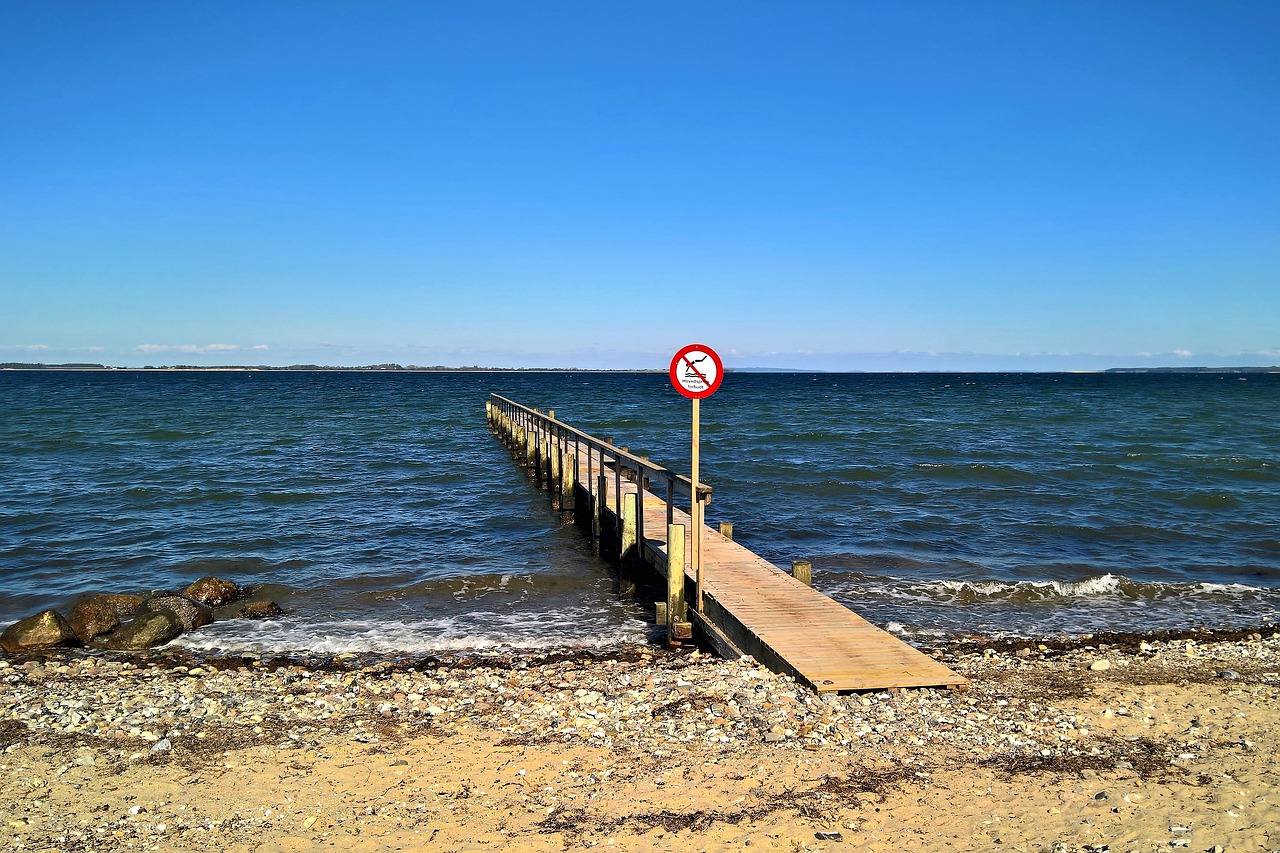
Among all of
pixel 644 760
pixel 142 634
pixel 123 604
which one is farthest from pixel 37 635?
pixel 644 760

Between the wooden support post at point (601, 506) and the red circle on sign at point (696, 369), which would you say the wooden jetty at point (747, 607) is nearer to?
the wooden support post at point (601, 506)

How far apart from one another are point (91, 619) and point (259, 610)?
1709 mm

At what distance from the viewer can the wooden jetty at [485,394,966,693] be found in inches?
263

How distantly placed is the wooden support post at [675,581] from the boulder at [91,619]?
6.26 metres

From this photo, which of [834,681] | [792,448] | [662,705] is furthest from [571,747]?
[792,448]

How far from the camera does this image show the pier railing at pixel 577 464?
9.88 m

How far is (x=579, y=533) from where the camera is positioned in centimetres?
1541

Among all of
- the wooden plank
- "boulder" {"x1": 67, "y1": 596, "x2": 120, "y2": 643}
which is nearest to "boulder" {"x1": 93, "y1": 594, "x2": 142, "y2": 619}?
"boulder" {"x1": 67, "y1": 596, "x2": 120, "y2": 643}

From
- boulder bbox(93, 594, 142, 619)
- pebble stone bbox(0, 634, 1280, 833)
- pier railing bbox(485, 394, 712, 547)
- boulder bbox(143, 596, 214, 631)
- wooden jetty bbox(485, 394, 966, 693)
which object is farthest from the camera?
boulder bbox(93, 594, 142, 619)

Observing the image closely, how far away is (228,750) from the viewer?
19.4ft

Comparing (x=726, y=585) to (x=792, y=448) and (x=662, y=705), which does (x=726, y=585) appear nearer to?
(x=662, y=705)

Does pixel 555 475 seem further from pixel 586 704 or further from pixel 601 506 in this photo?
pixel 586 704

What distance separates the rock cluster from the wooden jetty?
4.77 meters

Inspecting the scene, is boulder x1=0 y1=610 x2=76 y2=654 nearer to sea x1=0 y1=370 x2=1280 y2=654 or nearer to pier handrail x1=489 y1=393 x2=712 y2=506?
sea x1=0 y1=370 x2=1280 y2=654
